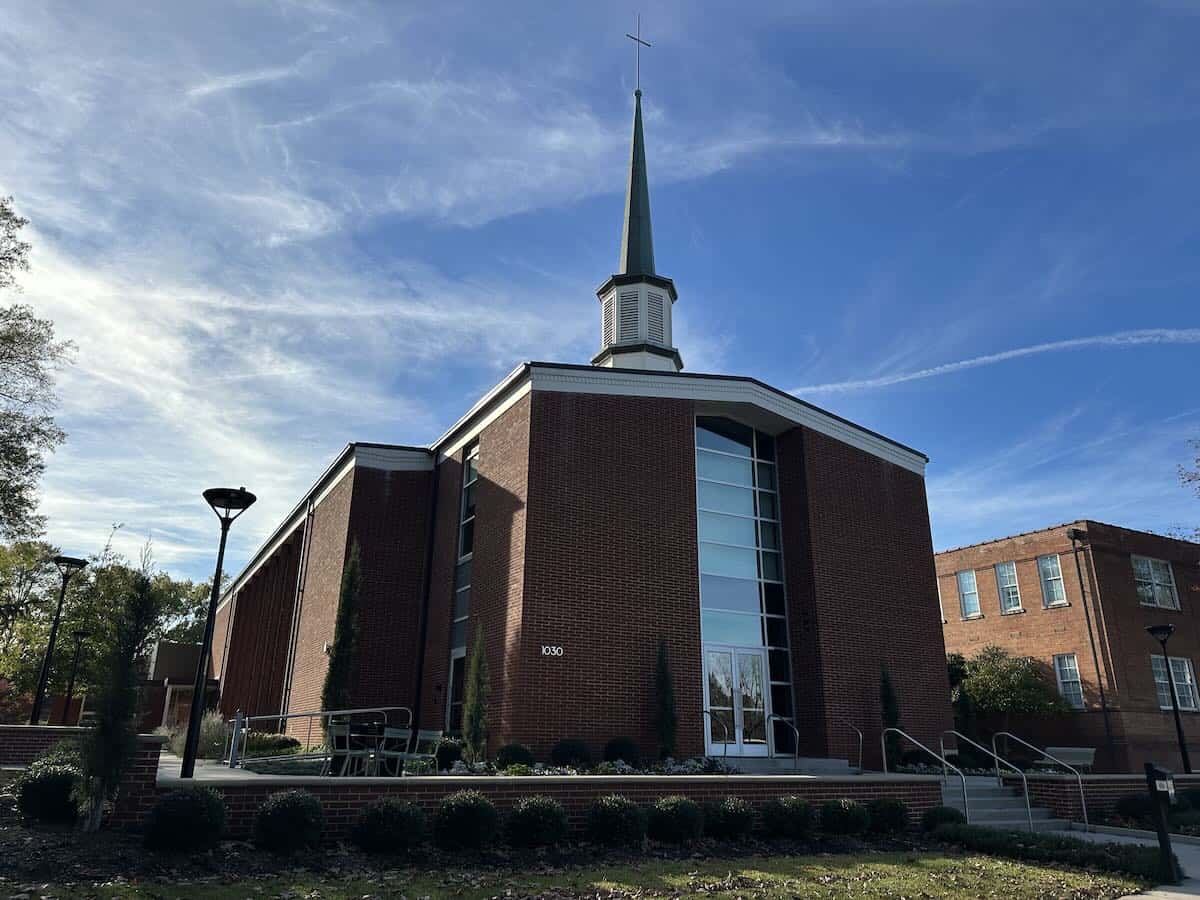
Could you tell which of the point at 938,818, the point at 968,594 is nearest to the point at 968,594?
the point at 968,594

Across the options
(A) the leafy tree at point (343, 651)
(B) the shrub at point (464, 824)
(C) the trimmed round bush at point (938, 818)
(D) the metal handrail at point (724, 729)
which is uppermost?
(A) the leafy tree at point (343, 651)

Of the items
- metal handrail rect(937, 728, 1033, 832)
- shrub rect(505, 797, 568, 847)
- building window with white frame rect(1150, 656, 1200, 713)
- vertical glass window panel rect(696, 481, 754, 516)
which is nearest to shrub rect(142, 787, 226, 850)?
shrub rect(505, 797, 568, 847)

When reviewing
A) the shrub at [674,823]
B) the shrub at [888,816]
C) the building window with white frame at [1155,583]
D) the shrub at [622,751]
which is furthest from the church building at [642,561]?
the building window with white frame at [1155,583]

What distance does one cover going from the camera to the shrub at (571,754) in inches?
595

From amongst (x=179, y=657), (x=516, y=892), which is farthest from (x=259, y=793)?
(x=179, y=657)

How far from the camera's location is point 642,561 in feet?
58.0

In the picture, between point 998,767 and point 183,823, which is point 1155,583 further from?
point 183,823

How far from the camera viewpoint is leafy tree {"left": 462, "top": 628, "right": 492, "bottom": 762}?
15.6 metres

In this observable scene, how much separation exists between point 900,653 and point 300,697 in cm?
1611

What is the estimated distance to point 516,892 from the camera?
798 cm

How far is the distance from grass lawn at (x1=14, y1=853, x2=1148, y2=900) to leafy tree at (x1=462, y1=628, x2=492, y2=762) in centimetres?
653

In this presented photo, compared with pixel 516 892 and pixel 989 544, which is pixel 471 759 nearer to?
pixel 516 892

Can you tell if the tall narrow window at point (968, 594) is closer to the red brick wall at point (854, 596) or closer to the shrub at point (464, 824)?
the red brick wall at point (854, 596)

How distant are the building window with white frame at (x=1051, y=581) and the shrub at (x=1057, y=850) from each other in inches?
781
